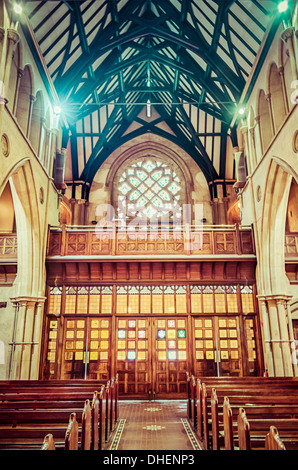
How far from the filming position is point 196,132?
1828 centimetres

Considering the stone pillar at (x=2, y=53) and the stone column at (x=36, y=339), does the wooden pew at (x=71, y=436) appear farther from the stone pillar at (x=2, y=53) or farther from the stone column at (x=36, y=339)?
the stone column at (x=36, y=339)

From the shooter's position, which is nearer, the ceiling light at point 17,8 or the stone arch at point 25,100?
the ceiling light at point 17,8

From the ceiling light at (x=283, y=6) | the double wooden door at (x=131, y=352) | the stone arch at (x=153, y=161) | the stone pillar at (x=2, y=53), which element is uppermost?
the stone arch at (x=153, y=161)

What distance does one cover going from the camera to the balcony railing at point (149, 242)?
1212 cm

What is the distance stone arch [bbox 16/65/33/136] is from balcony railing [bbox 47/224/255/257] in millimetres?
3759

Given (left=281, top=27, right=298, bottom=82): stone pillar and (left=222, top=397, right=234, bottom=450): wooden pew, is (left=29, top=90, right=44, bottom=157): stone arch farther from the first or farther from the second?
(left=222, top=397, right=234, bottom=450): wooden pew

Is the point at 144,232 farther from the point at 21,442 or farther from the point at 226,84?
the point at 21,442

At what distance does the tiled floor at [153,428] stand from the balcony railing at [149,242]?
15.9ft

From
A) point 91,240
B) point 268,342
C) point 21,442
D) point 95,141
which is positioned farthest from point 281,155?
point 95,141

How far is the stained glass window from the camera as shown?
19.4 meters

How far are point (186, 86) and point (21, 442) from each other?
16364 millimetres

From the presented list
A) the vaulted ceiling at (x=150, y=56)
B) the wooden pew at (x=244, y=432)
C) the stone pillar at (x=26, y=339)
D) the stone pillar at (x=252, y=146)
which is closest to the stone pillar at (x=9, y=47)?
the vaulted ceiling at (x=150, y=56)

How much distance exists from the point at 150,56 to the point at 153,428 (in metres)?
13.9

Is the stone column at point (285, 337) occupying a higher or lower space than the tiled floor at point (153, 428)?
higher
